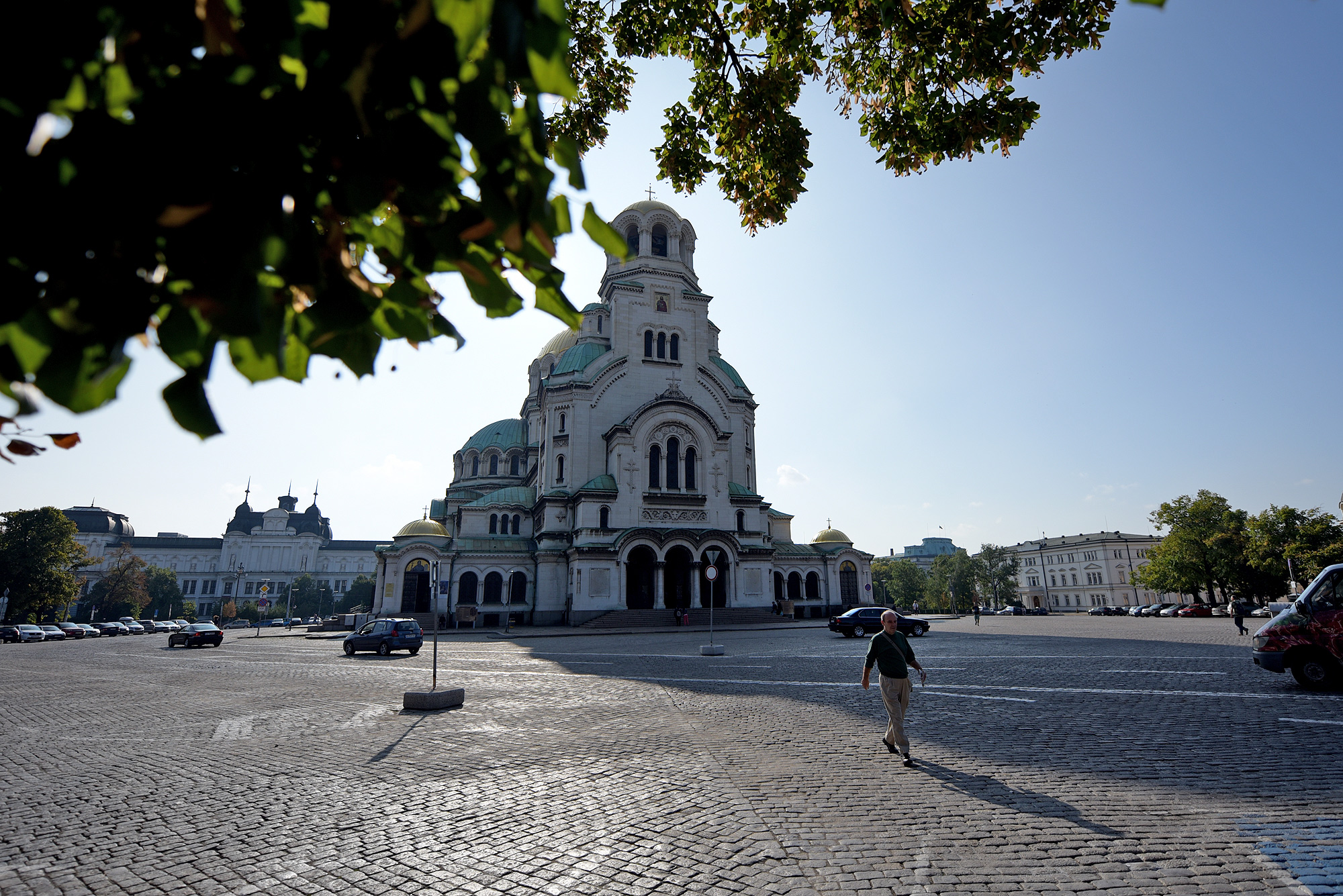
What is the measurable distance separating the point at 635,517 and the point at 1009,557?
8920 centimetres

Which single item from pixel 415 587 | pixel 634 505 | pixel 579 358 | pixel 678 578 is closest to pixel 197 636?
pixel 415 587

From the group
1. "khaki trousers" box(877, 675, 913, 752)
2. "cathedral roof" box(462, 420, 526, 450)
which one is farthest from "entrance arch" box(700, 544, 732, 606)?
"khaki trousers" box(877, 675, 913, 752)

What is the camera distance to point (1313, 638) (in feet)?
38.0

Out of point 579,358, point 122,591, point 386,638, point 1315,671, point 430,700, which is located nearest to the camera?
point 430,700

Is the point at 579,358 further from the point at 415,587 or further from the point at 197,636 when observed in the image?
the point at 197,636

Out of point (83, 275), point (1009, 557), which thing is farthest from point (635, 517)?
point (1009, 557)

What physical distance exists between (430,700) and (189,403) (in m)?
10.6

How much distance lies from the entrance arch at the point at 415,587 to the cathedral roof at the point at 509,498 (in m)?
5.79

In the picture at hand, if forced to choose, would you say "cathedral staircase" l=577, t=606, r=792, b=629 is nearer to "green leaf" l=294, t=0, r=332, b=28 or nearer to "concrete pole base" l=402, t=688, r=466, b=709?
"concrete pole base" l=402, t=688, r=466, b=709

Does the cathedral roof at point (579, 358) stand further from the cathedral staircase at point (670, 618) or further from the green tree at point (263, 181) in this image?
the green tree at point (263, 181)

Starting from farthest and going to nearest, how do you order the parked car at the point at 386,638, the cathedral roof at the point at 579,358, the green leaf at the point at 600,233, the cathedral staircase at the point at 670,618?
the cathedral roof at the point at 579,358
the cathedral staircase at the point at 670,618
the parked car at the point at 386,638
the green leaf at the point at 600,233

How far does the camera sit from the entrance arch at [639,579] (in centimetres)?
4162

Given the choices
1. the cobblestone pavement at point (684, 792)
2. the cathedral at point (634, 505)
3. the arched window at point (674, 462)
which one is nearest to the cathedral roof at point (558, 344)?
the cathedral at point (634, 505)

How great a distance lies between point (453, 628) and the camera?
41.3 meters
